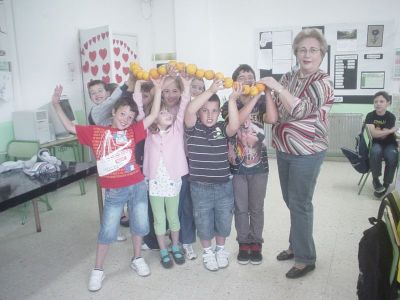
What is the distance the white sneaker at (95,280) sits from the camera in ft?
7.27

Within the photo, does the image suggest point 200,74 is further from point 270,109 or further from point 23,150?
point 23,150

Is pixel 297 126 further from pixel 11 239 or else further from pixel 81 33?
pixel 81 33

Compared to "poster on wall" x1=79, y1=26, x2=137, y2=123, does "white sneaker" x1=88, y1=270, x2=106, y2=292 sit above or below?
below

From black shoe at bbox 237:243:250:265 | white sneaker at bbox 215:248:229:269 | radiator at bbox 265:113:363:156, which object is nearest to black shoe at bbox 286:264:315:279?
black shoe at bbox 237:243:250:265

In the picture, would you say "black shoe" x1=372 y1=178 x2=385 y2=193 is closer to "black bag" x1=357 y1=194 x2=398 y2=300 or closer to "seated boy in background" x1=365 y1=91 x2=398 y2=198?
"seated boy in background" x1=365 y1=91 x2=398 y2=198

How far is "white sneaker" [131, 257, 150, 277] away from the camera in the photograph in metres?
2.36

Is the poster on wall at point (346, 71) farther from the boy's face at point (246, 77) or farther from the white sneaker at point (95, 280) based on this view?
the white sneaker at point (95, 280)

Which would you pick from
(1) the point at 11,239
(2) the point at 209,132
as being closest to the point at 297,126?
(2) the point at 209,132

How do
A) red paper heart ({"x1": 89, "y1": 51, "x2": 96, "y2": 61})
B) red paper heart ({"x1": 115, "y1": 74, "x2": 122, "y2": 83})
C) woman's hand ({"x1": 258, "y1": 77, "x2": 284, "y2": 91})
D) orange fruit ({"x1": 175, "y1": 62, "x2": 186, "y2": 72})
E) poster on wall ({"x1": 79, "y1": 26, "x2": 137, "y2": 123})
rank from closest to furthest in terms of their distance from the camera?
1. woman's hand ({"x1": 258, "y1": 77, "x2": 284, "y2": 91})
2. orange fruit ({"x1": 175, "y1": 62, "x2": 186, "y2": 72})
3. poster on wall ({"x1": 79, "y1": 26, "x2": 137, "y2": 123})
4. red paper heart ({"x1": 89, "y1": 51, "x2": 96, "y2": 61})
5. red paper heart ({"x1": 115, "y1": 74, "x2": 122, "y2": 83})

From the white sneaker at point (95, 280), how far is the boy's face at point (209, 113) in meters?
1.14

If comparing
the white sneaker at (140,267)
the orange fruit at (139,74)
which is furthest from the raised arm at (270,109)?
the white sneaker at (140,267)

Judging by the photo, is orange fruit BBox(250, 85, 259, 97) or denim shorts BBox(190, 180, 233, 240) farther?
denim shorts BBox(190, 180, 233, 240)

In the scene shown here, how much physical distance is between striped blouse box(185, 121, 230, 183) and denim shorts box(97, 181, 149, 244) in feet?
1.25

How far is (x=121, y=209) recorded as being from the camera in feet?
7.37
